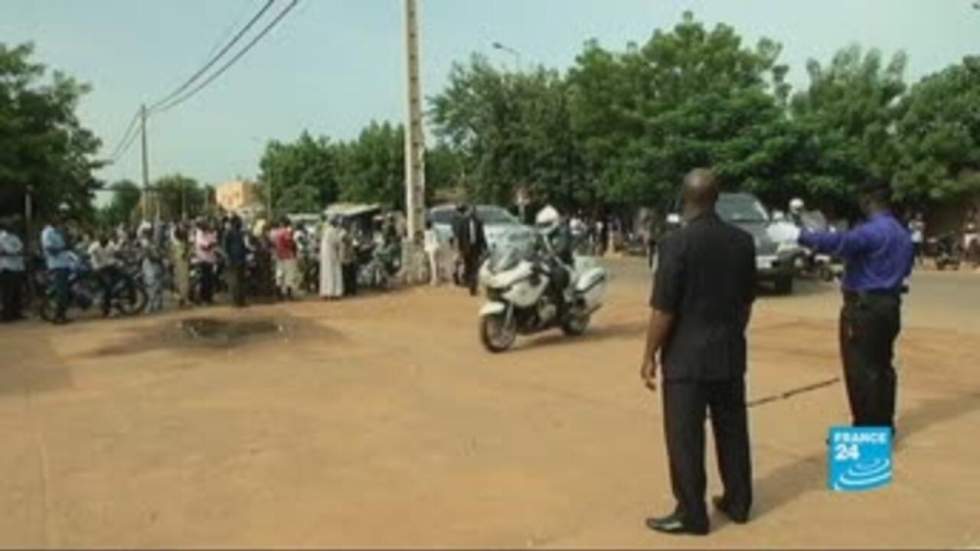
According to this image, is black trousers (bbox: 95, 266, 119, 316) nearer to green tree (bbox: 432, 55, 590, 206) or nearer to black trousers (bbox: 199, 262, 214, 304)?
black trousers (bbox: 199, 262, 214, 304)

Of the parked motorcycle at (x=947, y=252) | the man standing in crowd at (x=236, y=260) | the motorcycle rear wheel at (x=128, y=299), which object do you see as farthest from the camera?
the parked motorcycle at (x=947, y=252)

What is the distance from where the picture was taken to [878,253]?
27.1ft

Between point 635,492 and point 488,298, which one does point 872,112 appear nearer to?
point 488,298

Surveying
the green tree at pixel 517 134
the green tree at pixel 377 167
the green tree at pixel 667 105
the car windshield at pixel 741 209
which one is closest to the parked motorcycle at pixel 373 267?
the car windshield at pixel 741 209

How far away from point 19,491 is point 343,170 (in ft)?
226

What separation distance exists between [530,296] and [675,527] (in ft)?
26.8

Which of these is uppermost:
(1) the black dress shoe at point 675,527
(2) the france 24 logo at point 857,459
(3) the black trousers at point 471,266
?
(3) the black trousers at point 471,266

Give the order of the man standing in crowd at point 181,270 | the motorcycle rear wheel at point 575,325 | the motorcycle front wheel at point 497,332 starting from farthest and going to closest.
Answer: the man standing in crowd at point 181,270 → the motorcycle rear wheel at point 575,325 → the motorcycle front wheel at point 497,332

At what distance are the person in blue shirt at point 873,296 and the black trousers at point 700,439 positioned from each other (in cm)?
194

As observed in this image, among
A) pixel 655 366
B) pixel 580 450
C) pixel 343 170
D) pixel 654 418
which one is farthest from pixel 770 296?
pixel 343 170

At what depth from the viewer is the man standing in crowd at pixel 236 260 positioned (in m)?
21.7

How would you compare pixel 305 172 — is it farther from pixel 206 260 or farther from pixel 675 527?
pixel 675 527

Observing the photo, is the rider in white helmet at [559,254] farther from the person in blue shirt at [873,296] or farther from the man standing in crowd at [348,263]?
the man standing in crowd at [348,263]

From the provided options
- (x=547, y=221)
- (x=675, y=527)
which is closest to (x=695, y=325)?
(x=675, y=527)
